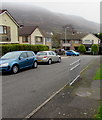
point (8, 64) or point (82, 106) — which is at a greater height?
point (8, 64)

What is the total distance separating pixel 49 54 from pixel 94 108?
11.8 meters

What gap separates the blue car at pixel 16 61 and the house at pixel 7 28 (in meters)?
14.4

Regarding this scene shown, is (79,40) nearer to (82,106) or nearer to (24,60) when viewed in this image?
(24,60)

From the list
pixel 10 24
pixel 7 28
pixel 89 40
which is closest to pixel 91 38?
pixel 89 40

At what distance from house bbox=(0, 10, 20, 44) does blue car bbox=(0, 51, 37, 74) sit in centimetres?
1442

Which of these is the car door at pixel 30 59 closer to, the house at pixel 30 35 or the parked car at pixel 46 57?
the parked car at pixel 46 57

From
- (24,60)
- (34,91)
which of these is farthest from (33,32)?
(34,91)

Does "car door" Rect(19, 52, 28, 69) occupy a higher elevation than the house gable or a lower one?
lower

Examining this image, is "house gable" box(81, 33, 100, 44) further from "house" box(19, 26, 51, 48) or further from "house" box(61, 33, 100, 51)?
"house" box(19, 26, 51, 48)

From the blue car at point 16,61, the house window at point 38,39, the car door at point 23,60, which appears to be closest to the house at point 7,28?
the blue car at point 16,61

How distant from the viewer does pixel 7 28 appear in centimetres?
2591

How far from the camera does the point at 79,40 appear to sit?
60531 mm

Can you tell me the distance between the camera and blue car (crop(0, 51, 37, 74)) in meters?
9.50

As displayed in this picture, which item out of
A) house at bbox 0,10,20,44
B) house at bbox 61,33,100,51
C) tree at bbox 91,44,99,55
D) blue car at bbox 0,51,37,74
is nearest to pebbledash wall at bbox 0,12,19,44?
house at bbox 0,10,20,44
